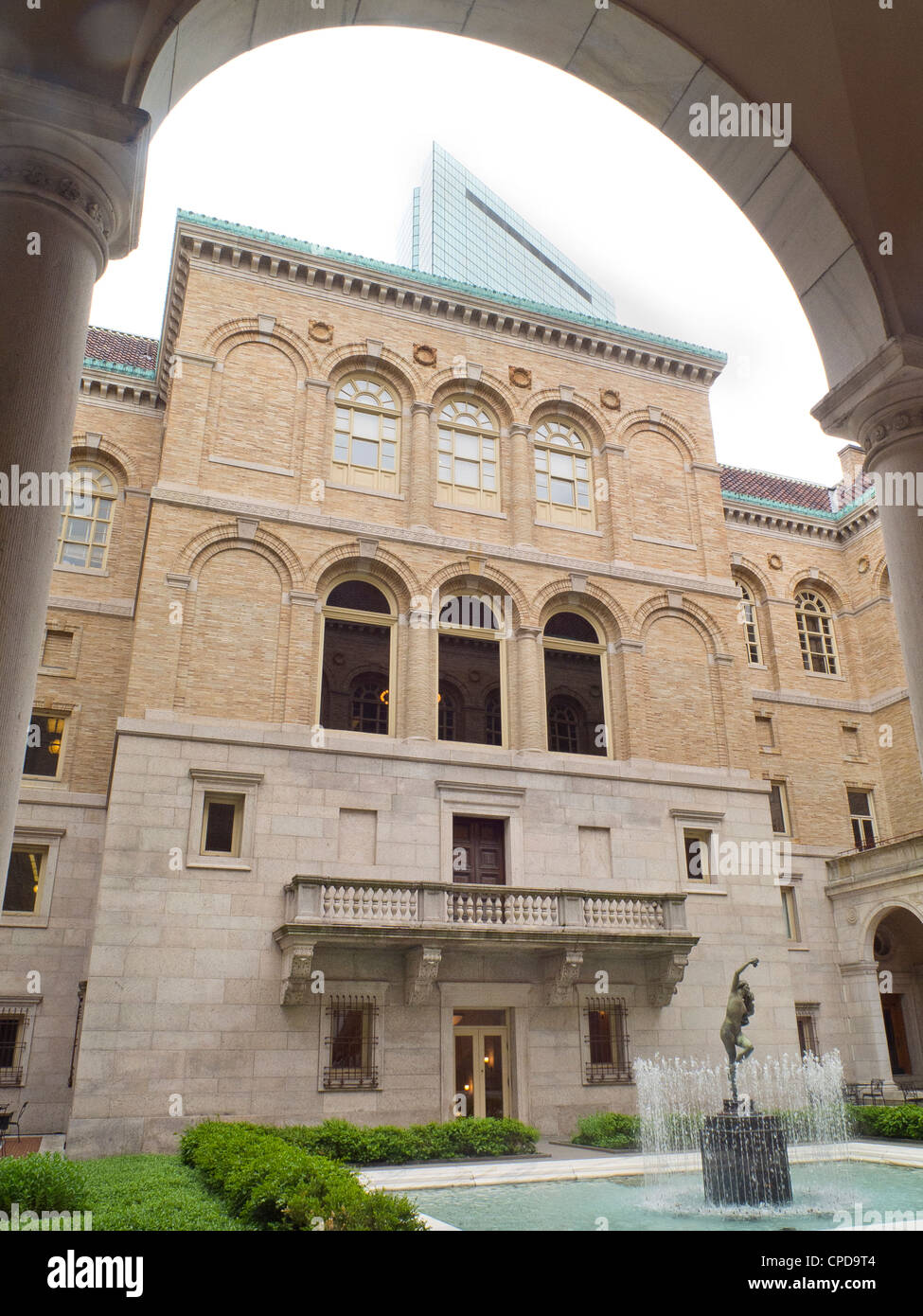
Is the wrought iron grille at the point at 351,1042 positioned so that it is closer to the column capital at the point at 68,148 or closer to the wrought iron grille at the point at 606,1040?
the wrought iron grille at the point at 606,1040

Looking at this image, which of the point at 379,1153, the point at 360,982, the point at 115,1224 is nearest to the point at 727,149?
the point at 115,1224

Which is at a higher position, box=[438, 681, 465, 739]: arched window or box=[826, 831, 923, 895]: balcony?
box=[438, 681, 465, 739]: arched window

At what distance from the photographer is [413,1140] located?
727 inches

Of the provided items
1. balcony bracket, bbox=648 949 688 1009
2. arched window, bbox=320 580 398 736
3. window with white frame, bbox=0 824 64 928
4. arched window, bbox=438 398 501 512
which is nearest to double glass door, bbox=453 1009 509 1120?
balcony bracket, bbox=648 949 688 1009

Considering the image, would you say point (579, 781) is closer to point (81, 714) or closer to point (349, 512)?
point (349, 512)

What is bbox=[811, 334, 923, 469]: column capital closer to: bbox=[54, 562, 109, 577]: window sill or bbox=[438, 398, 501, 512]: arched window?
bbox=[438, 398, 501, 512]: arched window

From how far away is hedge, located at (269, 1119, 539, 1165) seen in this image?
17828 millimetres

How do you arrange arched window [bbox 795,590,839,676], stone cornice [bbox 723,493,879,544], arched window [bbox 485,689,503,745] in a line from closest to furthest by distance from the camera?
arched window [bbox 485,689,503,745] → stone cornice [bbox 723,493,879,544] → arched window [bbox 795,590,839,676]

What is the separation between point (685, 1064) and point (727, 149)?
848 inches

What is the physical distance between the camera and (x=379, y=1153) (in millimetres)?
17938

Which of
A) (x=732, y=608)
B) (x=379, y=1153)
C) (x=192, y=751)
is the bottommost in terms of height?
(x=379, y=1153)

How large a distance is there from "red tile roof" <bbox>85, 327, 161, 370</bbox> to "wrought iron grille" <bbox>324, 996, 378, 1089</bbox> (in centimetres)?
2114

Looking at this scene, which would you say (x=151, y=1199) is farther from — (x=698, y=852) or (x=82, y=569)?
(x=82, y=569)

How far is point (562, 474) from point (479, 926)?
14.3 meters
